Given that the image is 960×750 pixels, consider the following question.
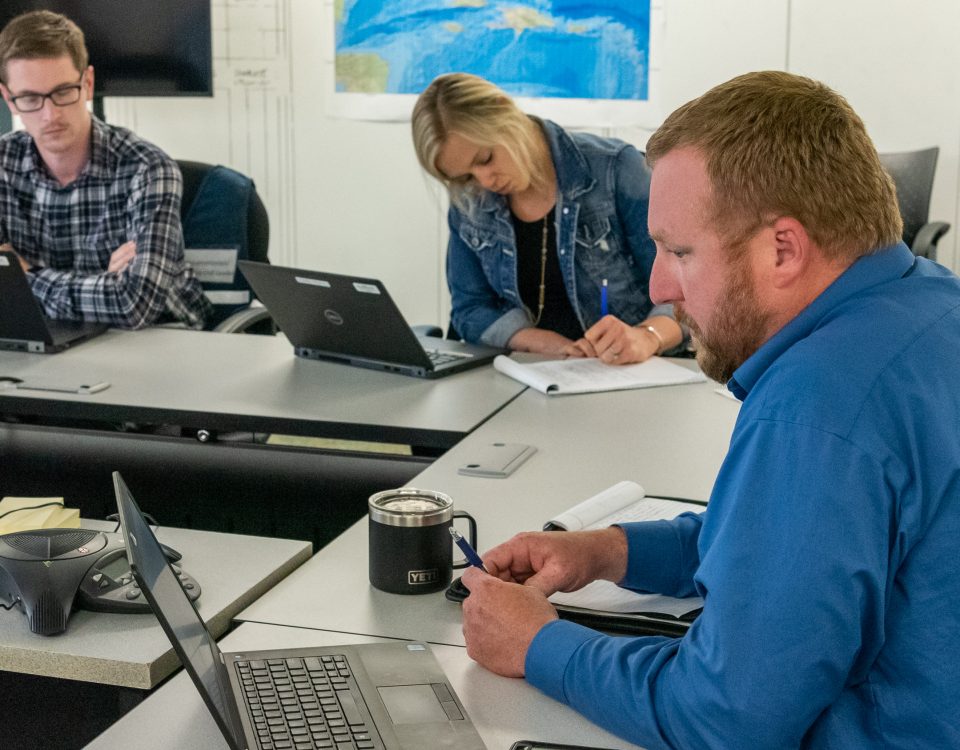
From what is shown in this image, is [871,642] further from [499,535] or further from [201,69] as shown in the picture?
[201,69]

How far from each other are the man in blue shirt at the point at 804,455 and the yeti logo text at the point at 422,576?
29 centimetres

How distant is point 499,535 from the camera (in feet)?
5.21

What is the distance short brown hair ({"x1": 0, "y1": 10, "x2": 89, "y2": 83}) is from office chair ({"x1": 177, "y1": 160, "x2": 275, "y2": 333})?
42 centimetres

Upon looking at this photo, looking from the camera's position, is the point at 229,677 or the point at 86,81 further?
the point at 86,81

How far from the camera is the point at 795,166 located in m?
1.00

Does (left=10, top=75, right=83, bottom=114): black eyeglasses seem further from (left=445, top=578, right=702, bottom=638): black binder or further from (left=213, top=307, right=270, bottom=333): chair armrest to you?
(left=445, top=578, right=702, bottom=638): black binder

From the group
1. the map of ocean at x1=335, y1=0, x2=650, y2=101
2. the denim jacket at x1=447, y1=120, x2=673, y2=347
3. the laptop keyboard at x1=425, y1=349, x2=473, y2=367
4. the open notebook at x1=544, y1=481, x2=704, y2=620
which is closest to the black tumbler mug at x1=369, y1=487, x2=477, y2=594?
the open notebook at x1=544, y1=481, x2=704, y2=620

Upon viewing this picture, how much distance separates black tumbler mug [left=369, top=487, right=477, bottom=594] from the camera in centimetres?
139

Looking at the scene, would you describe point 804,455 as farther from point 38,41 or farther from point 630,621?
point 38,41

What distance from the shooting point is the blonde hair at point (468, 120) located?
2674mm

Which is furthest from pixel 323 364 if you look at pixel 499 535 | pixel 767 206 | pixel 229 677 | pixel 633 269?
pixel 767 206

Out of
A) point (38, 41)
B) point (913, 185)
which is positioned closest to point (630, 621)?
point (38, 41)

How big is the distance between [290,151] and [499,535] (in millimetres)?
3614

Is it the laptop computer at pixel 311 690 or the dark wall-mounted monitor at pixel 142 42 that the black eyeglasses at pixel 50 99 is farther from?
the laptop computer at pixel 311 690
